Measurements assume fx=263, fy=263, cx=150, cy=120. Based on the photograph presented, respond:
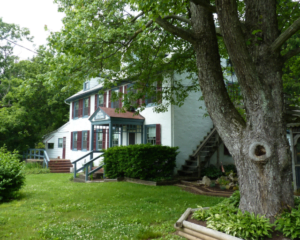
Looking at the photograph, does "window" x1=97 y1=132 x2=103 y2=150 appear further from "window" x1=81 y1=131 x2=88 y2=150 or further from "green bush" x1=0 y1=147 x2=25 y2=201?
"green bush" x1=0 y1=147 x2=25 y2=201

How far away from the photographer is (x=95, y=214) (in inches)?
253

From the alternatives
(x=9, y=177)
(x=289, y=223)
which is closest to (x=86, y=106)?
(x=9, y=177)

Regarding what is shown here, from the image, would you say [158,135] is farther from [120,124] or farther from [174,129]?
[120,124]

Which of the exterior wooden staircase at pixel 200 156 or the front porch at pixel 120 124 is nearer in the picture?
the exterior wooden staircase at pixel 200 156

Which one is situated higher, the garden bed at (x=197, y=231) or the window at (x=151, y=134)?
the window at (x=151, y=134)

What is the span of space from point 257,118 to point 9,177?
752 centimetres

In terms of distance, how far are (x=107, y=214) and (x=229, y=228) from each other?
316 cm

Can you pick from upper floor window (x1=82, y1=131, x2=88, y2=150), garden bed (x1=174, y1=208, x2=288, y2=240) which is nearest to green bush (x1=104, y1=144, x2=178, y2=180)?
garden bed (x1=174, y1=208, x2=288, y2=240)

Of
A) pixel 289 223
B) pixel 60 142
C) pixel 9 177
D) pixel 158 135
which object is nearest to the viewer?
pixel 289 223

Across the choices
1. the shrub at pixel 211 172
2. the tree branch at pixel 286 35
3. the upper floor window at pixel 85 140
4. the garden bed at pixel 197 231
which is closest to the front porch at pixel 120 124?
the upper floor window at pixel 85 140

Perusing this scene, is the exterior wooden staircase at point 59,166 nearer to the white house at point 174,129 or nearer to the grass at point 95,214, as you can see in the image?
the white house at point 174,129

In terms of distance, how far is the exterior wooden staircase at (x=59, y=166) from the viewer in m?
20.2

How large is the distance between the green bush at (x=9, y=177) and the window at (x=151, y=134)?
24.0 ft

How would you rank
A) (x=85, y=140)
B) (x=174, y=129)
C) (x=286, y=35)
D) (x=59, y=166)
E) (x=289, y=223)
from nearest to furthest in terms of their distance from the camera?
1. (x=289, y=223)
2. (x=286, y=35)
3. (x=174, y=129)
4. (x=85, y=140)
5. (x=59, y=166)
